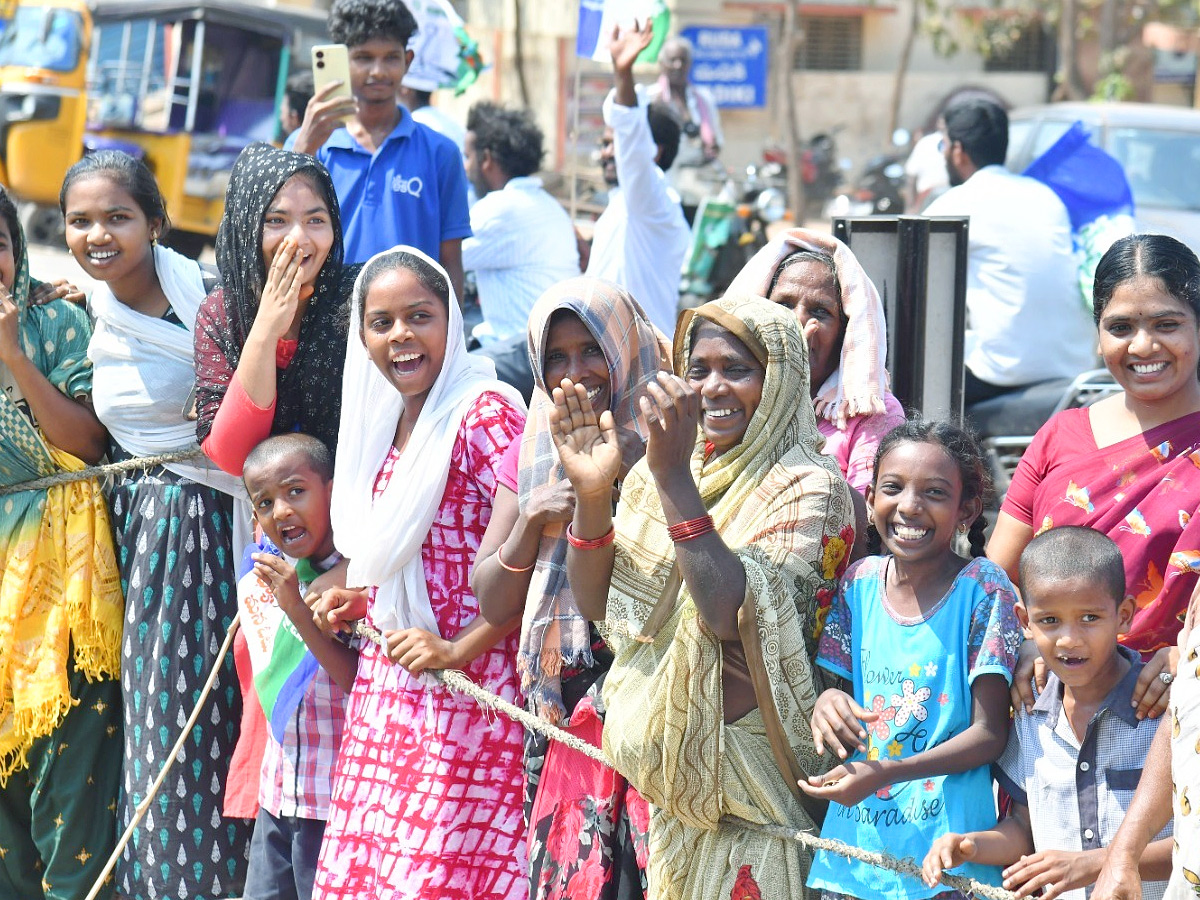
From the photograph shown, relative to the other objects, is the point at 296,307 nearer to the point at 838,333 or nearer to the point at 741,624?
the point at 838,333

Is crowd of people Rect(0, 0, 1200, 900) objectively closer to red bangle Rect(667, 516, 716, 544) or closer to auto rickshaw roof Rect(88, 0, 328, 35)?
red bangle Rect(667, 516, 716, 544)

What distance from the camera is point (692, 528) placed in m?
2.62

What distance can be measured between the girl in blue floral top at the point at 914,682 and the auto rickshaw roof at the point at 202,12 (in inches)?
577

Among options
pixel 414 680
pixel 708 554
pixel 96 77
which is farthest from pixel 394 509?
pixel 96 77

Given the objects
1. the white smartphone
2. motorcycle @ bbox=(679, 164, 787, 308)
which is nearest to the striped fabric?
the white smartphone

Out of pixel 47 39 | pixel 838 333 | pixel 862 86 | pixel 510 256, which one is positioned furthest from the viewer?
pixel 862 86

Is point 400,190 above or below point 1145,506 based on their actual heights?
above

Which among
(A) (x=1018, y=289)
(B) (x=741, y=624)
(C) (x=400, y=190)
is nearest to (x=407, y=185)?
(C) (x=400, y=190)

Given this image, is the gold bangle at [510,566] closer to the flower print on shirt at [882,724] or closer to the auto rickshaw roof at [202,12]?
the flower print on shirt at [882,724]

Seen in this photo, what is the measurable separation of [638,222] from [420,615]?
3.10m

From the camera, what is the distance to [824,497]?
277 cm

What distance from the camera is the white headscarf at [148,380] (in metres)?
4.08

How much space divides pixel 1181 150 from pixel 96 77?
37.0 ft

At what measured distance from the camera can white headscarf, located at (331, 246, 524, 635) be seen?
330 cm
